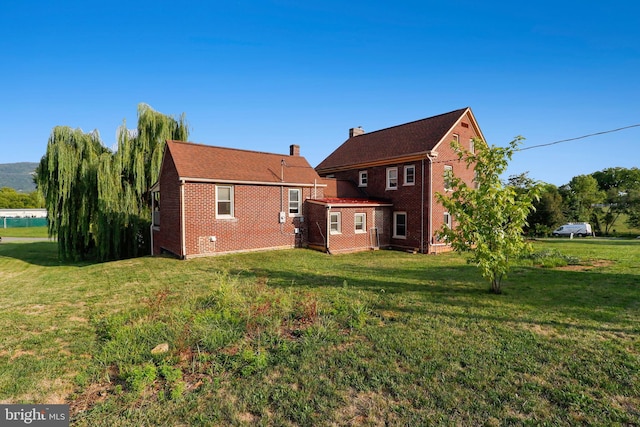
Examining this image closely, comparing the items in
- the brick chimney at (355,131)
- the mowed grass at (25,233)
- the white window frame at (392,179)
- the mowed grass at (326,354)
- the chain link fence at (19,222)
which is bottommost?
the mowed grass at (326,354)

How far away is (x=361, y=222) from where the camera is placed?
18500mm

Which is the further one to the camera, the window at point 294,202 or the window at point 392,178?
the window at point 392,178

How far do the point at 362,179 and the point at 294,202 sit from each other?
243 inches

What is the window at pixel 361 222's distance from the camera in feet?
60.0

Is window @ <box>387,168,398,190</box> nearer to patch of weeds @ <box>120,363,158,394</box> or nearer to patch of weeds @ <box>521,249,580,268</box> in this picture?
patch of weeds @ <box>521,249,580,268</box>

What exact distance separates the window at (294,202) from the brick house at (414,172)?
371cm

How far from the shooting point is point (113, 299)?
7.89 m

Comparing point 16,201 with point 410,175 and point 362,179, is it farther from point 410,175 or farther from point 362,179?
point 410,175

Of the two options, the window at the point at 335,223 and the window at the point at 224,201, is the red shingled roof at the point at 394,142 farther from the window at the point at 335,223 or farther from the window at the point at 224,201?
the window at the point at 224,201

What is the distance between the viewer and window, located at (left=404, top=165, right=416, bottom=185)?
18.5 meters

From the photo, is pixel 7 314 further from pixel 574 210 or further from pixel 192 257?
pixel 574 210

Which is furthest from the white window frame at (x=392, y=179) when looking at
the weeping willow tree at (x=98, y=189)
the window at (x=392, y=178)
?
the weeping willow tree at (x=98, y=189)

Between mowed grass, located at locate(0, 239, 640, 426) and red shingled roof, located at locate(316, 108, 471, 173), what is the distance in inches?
458

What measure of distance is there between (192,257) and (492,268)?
1189 cm
